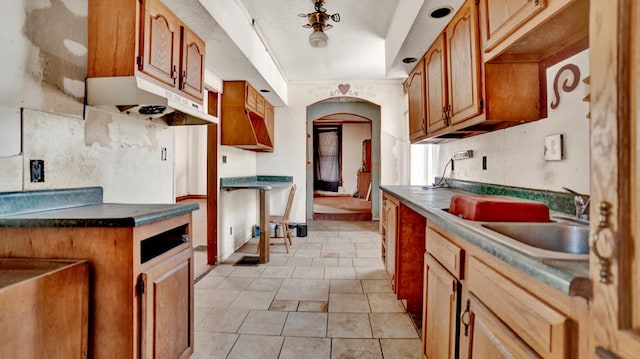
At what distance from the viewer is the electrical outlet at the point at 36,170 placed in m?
1.52

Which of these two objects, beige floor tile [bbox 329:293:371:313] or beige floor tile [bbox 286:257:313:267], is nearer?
beige floor tile [bbox 329:293:371:313]

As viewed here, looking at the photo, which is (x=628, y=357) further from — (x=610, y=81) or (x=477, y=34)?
(x=477, y=34)

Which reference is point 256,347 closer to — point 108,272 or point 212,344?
point 212,344

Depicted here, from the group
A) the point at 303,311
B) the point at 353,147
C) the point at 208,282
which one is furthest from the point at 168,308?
the point at 353,147

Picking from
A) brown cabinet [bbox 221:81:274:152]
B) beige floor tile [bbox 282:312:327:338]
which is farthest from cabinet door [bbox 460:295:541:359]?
brown cabinet [bbox 221:81:274:152]

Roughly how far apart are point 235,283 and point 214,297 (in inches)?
13.2

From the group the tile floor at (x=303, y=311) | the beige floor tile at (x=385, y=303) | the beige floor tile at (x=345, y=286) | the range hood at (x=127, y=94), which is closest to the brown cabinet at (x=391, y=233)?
the beige floor tile at (x=385, y=303)

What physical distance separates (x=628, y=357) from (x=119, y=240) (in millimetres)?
1549

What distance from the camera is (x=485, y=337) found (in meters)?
1.03

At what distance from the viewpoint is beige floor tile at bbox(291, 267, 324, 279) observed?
3.20 metres

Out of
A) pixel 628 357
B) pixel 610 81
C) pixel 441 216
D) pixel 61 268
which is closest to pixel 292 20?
pixel 441 216

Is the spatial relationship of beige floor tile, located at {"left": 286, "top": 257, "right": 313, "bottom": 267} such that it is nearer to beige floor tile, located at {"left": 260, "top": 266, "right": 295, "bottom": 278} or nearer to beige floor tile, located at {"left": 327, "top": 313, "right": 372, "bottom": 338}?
beige floor tile, located at {"left": 260, "top": 266, "right": 295, "bottom": 278}

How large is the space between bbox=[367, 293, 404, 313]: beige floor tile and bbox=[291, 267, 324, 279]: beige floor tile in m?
0.67

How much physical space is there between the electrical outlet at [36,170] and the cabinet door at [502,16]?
2.40 metres
